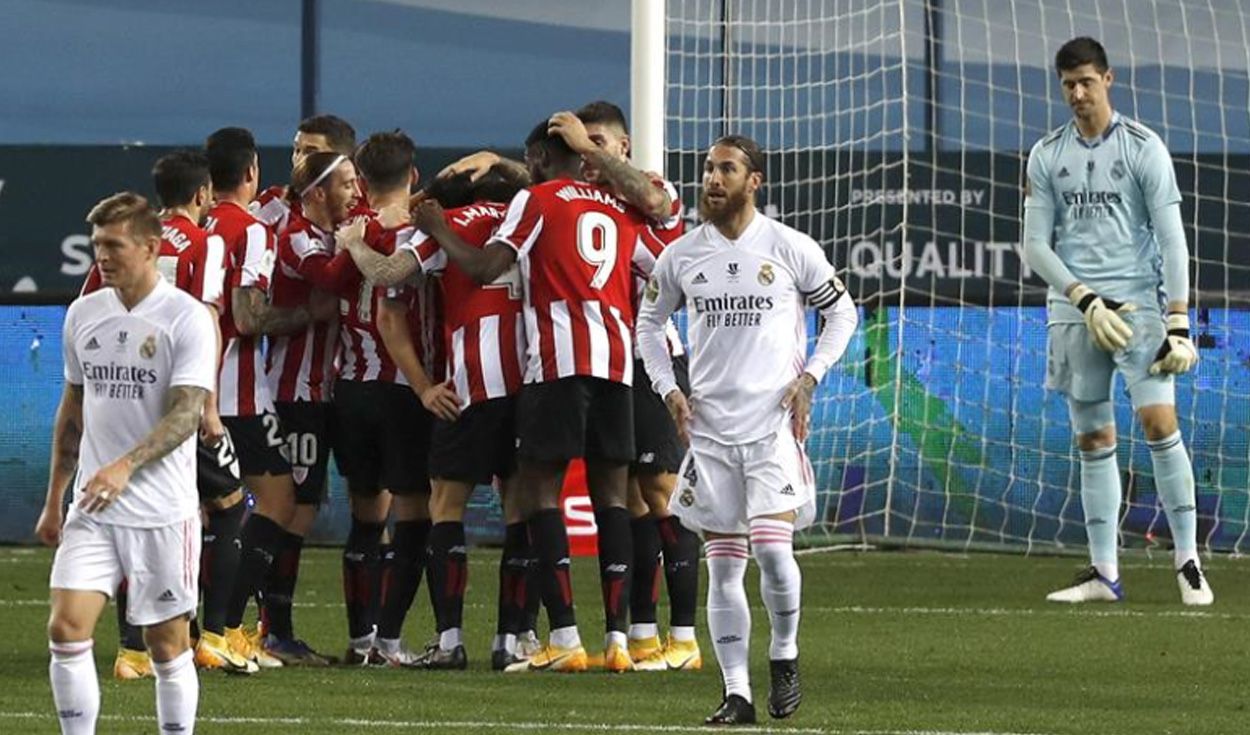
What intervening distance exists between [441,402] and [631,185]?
3.01ft

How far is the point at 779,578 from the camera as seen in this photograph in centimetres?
730

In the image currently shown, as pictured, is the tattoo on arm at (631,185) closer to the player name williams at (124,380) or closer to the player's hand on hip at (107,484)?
the player name williams at (124,380)

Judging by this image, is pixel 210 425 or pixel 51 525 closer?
pixel 51 525

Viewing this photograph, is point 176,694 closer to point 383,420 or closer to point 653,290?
point 653,290

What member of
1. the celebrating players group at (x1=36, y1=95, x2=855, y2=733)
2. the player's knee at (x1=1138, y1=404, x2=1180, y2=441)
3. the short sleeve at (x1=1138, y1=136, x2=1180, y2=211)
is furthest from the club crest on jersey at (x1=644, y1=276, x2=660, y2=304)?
the player's knee at (x1=1138, y1=404, x2=1180, y2=441)

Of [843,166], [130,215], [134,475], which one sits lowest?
[134,475]

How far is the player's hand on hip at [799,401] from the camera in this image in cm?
734

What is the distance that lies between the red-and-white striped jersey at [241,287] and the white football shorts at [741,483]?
187cm

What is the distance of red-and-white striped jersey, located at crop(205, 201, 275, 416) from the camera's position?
28.3 ft

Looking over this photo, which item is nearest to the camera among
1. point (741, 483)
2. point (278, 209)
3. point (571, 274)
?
point (741, 483)

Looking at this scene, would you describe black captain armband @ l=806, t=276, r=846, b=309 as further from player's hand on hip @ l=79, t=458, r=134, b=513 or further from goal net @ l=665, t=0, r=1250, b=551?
goal net @ l=665, t=0, r=1250, b=551

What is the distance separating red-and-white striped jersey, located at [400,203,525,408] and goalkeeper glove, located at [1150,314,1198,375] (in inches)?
117

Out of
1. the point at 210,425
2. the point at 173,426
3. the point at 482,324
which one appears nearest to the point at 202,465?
the point at 482,324

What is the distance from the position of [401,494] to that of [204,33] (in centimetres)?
942
